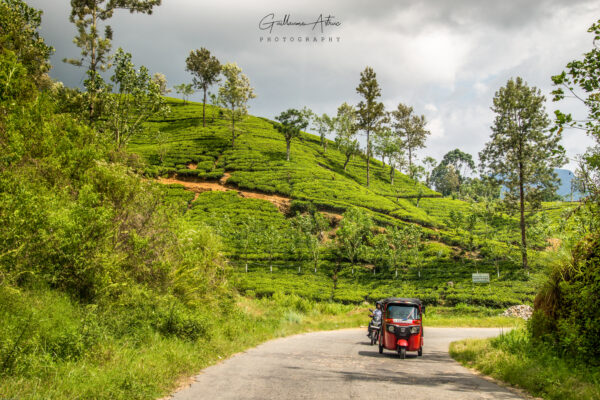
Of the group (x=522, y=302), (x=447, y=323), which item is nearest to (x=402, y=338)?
(x=447, y=323)

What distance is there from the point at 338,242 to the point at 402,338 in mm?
37708

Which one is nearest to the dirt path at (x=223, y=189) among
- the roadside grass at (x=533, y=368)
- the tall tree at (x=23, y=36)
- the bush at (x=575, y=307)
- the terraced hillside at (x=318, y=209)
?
the terraced hillside at (x=318, y=209)

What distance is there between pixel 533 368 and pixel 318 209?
51939mm

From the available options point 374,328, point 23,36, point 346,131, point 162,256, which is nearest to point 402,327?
point 374,328

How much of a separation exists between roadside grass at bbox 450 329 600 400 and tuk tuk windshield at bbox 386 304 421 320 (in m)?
2.15

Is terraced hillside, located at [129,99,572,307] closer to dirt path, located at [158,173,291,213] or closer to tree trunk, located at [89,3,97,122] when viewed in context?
dirt path, located at [158,173,291,213]

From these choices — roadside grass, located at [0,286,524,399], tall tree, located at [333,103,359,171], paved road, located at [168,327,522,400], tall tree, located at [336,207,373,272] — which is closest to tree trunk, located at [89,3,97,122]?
roadside grass, located at [0,286,524,399]

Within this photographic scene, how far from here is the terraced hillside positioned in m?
40.1

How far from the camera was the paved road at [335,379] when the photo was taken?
7.43 metres

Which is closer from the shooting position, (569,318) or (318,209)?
(569,318)

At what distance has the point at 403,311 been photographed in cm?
1449

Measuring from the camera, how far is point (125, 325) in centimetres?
1055

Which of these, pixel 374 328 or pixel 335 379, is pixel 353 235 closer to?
pixel 374 328

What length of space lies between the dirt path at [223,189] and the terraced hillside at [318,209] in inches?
6.7
